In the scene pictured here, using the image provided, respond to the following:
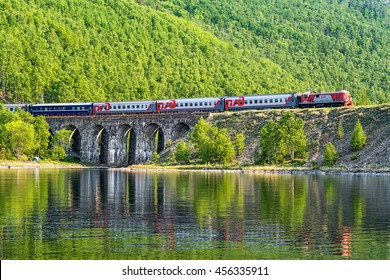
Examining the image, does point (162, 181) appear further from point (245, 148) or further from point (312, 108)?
point (312, 108)

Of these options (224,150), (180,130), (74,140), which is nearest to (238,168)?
(224,150)

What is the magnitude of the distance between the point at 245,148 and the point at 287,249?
92.0 metres

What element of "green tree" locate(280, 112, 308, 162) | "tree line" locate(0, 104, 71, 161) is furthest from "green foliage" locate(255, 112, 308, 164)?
"tree line" locate(0, 104, 71, 161)

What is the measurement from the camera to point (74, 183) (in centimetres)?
9344

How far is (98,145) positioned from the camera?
549 feet

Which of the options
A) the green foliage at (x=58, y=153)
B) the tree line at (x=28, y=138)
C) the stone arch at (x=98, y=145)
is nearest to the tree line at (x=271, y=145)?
the green foliage at (x=58, y=153)

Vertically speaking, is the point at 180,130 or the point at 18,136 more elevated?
the point at 180,130

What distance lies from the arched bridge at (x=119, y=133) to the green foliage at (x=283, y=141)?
26223 millimetres

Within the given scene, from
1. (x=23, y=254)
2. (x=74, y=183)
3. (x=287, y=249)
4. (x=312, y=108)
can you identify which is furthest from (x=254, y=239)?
(x=312, y=108)

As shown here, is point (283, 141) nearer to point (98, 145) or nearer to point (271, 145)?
point (271, 145)

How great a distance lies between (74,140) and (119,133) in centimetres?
1428

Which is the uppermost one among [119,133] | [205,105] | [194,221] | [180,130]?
[205,105]

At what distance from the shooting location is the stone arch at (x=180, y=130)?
507 feet

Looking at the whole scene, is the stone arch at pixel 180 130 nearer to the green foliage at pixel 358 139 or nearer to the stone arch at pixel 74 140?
the stone arch at pixel 74 140
